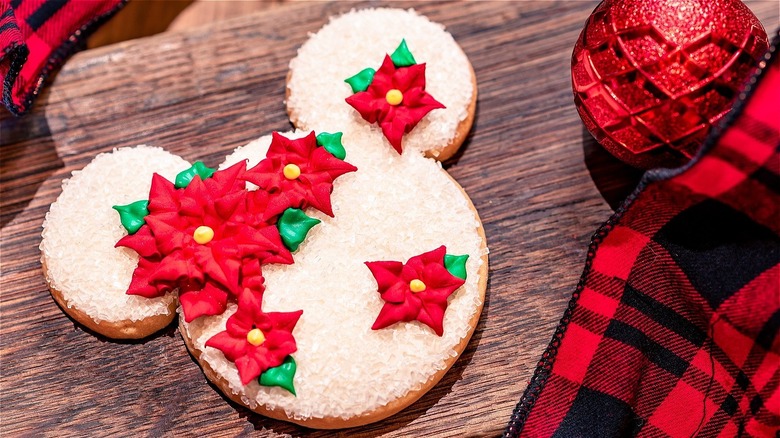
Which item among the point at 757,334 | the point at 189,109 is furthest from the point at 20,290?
the point at 757,334

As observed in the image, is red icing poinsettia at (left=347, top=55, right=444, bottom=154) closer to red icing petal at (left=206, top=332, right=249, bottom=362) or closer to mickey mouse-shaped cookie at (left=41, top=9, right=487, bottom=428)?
mickey mouse-shaped cookie at (left=41, top=9, right=487, bottom=428)

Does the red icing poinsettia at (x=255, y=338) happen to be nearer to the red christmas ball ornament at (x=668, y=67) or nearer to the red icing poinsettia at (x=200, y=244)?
the red icing poinsettia at (x=200, y=244)

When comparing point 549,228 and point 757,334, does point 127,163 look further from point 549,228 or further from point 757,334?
point 757,334

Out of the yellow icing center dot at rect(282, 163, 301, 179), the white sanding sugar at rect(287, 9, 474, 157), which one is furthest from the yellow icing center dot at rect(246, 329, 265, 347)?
the white sanding sugar at rect(287, 9, 474, 157)

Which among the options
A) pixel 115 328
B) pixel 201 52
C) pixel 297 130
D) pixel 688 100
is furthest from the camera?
pixel 201 52

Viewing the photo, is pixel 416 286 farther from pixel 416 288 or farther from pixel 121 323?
pixel 121 323

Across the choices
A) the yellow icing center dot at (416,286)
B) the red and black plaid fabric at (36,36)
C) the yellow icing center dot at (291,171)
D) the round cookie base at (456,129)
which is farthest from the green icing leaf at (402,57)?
the red and black plaid fabric at (36,36)
